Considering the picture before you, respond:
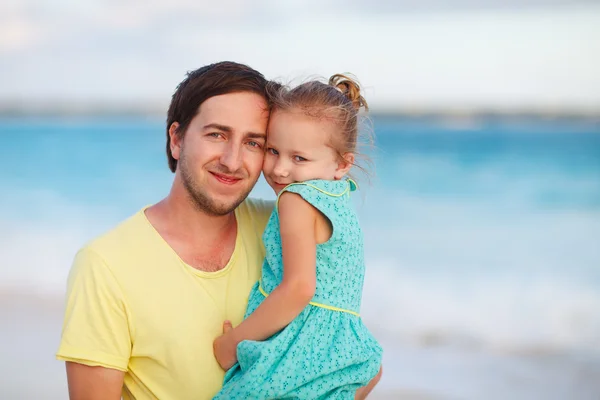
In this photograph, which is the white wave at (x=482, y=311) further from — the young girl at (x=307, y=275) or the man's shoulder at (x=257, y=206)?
the young girl at (x=307, y=275)

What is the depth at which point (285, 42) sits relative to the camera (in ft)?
64.8

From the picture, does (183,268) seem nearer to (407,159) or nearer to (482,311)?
(482,311)

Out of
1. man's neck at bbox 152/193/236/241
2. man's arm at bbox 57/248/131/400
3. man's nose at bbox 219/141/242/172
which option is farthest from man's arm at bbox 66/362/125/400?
man's nose at bbox 219/141/242/172

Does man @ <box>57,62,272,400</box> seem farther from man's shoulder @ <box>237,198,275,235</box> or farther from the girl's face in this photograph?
the girl's face

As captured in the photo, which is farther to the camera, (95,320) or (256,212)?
(256,212)

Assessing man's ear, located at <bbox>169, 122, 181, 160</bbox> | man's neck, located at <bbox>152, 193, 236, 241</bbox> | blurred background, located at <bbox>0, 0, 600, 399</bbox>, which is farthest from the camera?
blurred background, located at <bbox>0, 0, 600, 399</bbox>

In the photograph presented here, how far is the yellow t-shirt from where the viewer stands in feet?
7.75

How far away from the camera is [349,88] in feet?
8.92

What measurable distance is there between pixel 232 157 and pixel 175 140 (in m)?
0.35

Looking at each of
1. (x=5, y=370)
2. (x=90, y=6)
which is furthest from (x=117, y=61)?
(x=5, y=370)

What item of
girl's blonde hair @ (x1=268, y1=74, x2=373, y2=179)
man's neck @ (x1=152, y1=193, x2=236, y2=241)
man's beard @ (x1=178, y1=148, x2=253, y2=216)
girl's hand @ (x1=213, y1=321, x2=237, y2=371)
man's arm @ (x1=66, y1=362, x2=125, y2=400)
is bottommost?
man's arm @ (x1=66, y1=362, x2=125, y2=400)

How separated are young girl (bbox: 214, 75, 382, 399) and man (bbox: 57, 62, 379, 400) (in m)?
0.09

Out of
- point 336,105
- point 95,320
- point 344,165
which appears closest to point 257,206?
point 344,165

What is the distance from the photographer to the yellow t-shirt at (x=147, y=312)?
93.0 inches
